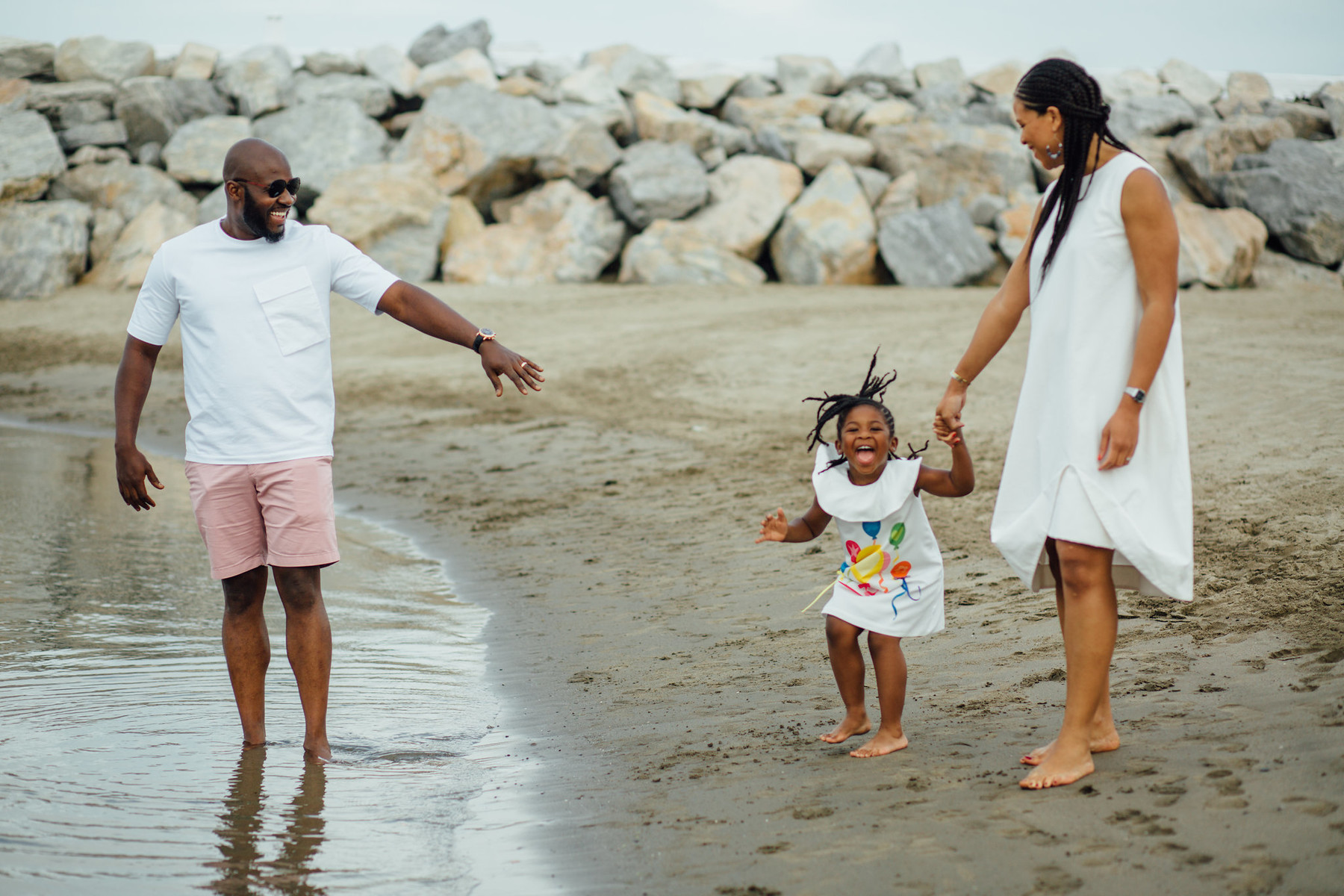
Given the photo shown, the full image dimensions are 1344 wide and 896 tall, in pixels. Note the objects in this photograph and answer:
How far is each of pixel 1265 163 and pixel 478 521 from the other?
14.7 metres

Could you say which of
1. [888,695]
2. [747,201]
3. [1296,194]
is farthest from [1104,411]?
[1296,194]

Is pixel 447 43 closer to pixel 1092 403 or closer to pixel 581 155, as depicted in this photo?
pixel 581 155

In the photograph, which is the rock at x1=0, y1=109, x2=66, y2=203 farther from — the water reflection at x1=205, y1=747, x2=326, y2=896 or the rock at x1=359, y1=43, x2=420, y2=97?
the water reflection at x1=205, y1=747, x2=326, y2=896

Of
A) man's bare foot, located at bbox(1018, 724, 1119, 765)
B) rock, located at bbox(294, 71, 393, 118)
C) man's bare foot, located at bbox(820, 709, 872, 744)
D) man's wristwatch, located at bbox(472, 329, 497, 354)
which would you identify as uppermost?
rock, located at bbox(294, 71, 393, 118)

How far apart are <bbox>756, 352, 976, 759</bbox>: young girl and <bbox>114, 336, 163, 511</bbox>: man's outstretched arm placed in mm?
1884

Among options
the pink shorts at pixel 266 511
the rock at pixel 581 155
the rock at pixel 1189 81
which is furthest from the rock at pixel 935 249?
the pink shorts at pixel 266 511

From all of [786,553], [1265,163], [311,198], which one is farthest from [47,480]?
[1265,163]

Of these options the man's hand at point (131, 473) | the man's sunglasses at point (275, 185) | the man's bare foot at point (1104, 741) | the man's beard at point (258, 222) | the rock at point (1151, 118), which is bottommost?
the man's bare foot at point (1104, 741)

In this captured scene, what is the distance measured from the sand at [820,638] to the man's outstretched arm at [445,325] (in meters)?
1.18

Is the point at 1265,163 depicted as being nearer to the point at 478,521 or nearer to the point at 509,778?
the point at 478,521

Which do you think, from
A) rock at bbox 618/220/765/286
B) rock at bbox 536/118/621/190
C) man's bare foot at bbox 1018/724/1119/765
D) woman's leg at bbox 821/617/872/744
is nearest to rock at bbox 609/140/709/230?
rock at bbox 618/220/765/286

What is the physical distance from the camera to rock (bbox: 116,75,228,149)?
2109cm

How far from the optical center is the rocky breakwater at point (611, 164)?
1634 centimetres

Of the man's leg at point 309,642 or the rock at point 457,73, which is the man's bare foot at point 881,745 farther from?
the rock at point 457,73
